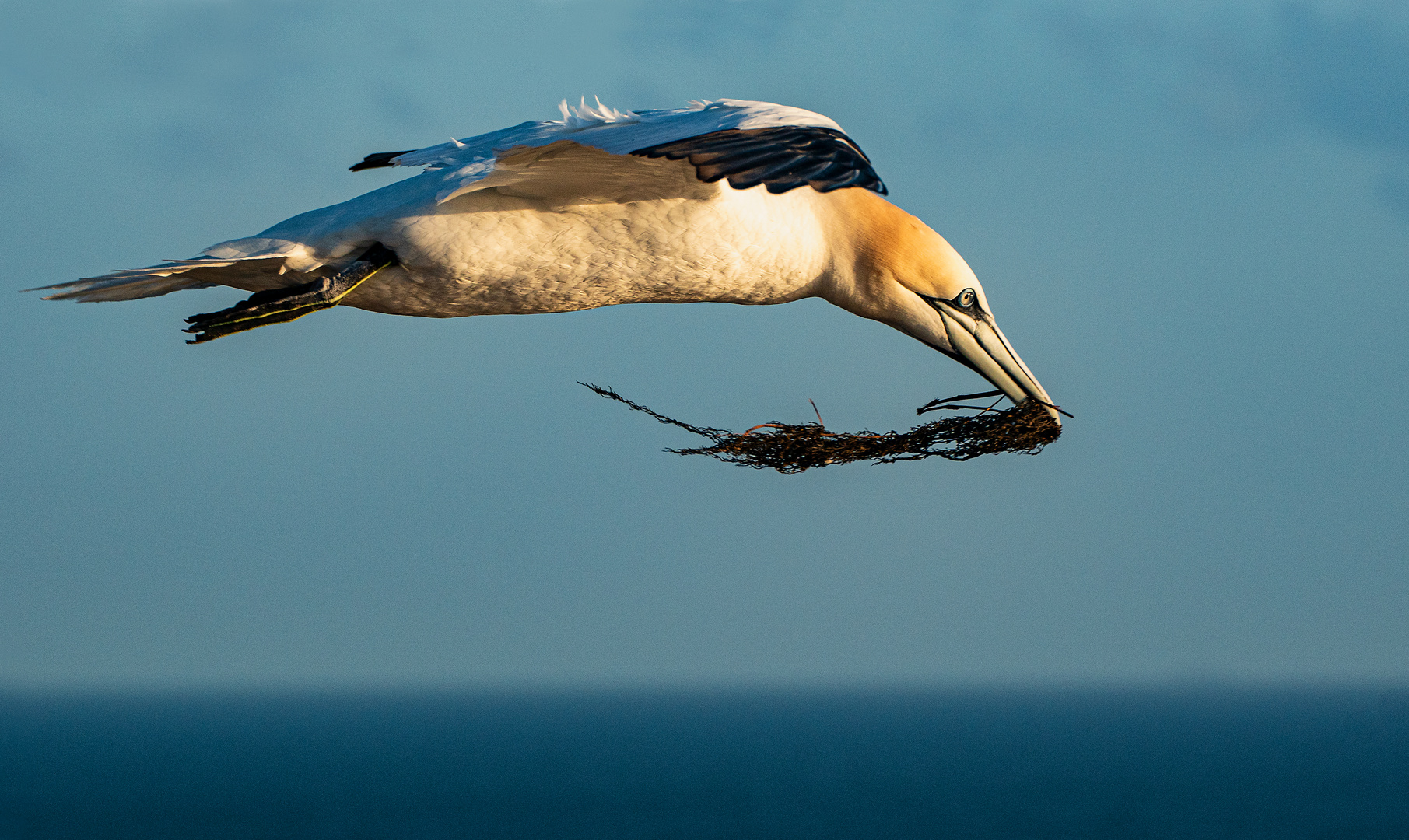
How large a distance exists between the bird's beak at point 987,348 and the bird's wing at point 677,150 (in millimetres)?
1275

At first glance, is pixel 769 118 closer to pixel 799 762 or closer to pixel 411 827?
pixel 411 827

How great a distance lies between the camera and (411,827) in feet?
341

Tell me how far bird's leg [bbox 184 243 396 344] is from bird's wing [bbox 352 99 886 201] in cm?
64

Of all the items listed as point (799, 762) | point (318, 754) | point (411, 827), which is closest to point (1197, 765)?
point (799, 762)

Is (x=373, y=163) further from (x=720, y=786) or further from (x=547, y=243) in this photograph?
(x=720, y=786)

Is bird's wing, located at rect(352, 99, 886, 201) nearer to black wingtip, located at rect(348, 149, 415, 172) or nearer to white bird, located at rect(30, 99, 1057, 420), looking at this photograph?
white bird, located at rect(30, 99, 1057, 420)

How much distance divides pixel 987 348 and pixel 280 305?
153 inches

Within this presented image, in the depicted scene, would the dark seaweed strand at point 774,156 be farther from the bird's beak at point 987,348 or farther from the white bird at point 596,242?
the bird's beak at point 987,348

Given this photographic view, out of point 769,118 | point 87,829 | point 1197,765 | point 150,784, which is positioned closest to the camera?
point 769,118

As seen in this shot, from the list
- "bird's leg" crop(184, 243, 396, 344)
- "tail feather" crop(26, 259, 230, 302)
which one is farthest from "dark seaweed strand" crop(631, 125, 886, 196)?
"tail feather" crop(26, 259, 230, 302)

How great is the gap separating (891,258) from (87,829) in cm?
11220

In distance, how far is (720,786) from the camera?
128 m

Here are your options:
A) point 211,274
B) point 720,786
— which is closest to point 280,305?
point 211,274

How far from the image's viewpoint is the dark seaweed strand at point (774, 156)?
526 centimetres
